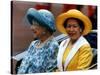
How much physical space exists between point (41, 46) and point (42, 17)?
25cm

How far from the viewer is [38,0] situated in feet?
6.21

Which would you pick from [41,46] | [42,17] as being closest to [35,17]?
[42,17]

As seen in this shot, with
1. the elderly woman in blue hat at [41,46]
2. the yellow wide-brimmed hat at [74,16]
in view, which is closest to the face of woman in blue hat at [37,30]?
the elderly woman in blue hat at [41,46]

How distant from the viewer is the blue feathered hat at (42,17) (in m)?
1.86

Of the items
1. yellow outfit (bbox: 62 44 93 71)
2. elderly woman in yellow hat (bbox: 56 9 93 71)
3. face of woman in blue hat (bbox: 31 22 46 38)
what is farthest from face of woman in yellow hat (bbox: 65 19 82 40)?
face of woman in blue hat (bbox: 31 22 46 38)

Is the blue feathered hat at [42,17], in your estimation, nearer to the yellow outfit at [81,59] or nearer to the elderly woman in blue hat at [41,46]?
the elderly woman in blue hat at [41,46]

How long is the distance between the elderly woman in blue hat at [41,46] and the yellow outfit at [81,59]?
5.5 inches

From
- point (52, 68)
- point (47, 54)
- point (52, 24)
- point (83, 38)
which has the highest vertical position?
point (52, 24)

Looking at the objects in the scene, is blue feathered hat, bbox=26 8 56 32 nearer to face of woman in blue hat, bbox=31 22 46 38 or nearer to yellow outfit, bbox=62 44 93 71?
face of woman in blue hat, bbox=31 22 46 38

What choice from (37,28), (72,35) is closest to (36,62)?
(37,28)

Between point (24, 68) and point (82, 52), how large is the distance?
563mm

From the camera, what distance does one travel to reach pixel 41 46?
6.28ft

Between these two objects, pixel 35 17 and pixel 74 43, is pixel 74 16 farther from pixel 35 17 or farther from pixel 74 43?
pixel 35 17

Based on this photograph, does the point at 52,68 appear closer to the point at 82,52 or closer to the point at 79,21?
the point at 82,52
